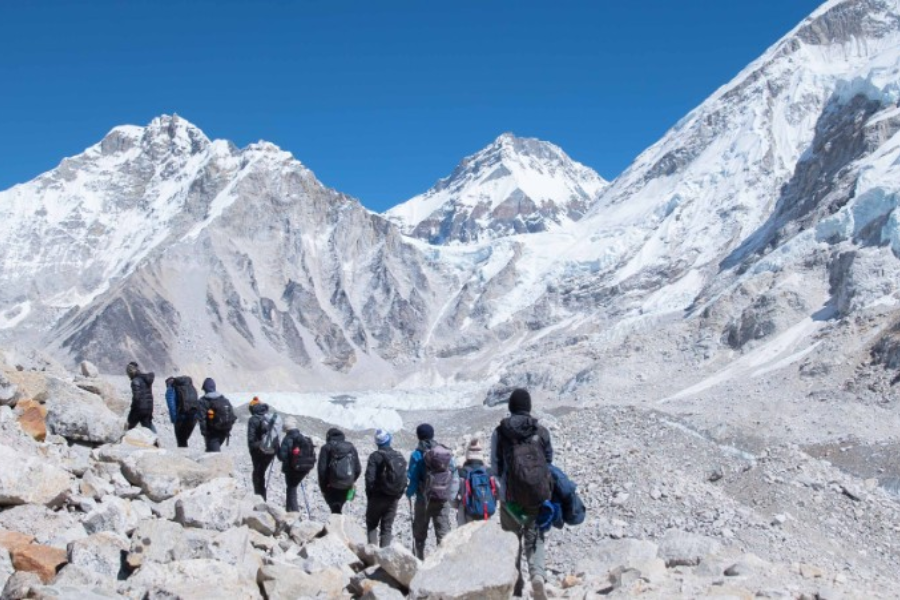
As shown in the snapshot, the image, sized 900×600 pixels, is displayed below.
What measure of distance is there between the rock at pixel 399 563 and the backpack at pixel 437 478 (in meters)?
1.95

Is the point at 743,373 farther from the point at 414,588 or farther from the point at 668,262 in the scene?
the point at 668,262

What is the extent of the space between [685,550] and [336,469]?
16.2 feet

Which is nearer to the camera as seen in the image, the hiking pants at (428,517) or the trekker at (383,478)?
the hiking pants at (428,517)

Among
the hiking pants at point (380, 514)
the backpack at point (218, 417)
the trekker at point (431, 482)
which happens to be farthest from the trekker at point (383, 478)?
the backpack at point (218, 417)

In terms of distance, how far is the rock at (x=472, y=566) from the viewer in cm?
889

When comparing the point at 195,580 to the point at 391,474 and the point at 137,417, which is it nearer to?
the point at 391,474

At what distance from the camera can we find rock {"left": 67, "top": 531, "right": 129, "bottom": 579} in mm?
9102

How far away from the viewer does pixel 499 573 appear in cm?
898

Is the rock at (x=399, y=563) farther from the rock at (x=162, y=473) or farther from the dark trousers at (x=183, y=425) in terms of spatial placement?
the dark trousers at (x=183, y=425)

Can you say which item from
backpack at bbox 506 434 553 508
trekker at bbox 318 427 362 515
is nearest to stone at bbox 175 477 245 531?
trekker at bbox 318 427 362 515

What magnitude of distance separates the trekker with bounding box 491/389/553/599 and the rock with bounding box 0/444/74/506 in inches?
188

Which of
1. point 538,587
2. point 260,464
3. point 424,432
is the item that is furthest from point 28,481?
Result: point 538,587

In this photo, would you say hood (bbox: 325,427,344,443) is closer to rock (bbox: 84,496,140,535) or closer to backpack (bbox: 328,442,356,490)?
backpack (bbox: 328,442,356,490)

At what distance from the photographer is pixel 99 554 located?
9.22 m
